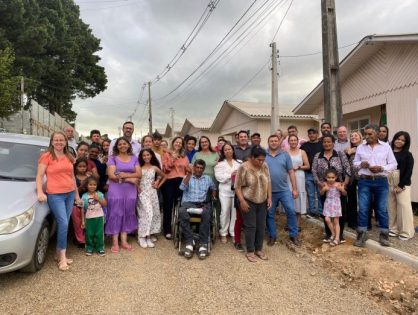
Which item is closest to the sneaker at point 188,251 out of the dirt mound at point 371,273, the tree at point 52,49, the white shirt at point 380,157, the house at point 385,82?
the dirt mound at point 371,273

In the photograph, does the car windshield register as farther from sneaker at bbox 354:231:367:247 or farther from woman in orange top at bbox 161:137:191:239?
sneaker at bbox 354:231:367:247

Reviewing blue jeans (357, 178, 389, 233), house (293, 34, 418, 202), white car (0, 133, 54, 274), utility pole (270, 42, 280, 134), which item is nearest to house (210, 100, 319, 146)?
utility pole (270, 42, 280, 134)

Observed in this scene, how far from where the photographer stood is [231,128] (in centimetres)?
2498

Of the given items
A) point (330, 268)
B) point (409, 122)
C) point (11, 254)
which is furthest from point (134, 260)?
point (409, 122)

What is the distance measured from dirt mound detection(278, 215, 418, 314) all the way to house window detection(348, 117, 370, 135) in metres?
6.84

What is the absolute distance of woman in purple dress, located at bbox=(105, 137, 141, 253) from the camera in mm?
5316

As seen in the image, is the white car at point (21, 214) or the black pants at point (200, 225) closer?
the white car at point (21, 214)

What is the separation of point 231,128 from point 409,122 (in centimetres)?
1717

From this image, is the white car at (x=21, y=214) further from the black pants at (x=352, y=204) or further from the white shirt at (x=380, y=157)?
the black pants at (x=352, y=204)

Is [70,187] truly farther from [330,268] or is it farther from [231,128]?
[231,128]

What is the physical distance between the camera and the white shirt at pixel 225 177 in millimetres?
5797

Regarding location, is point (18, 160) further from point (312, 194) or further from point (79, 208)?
point (312, 194)

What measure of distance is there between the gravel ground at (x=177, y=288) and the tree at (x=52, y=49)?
1746cm

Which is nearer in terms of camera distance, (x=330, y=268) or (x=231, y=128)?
(x=330, y=268)
